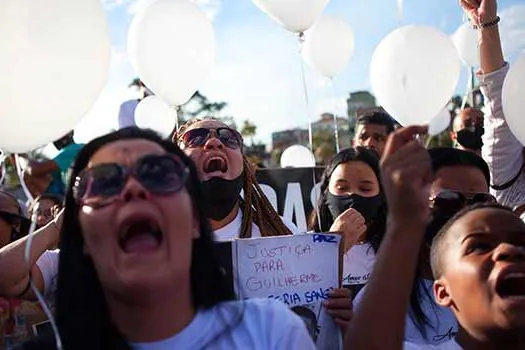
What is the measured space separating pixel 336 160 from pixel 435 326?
1.05 metres

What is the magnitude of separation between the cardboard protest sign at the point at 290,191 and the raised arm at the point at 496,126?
168cm

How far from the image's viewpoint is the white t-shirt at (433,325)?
2.06m

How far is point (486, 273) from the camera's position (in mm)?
1741

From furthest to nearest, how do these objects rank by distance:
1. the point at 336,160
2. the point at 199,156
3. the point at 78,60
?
1. the point at 336,160
2. the point at 199,156
3. the point at 78,60

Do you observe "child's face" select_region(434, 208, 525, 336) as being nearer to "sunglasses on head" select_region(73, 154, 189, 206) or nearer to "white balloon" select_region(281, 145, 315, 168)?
"sunglasses on head" select_region(73, 154, 189, 206)

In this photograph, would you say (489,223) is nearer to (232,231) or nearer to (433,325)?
(433,325)

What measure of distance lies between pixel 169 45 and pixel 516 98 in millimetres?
1753

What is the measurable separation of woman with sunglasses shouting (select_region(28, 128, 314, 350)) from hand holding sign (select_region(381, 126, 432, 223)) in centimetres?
43

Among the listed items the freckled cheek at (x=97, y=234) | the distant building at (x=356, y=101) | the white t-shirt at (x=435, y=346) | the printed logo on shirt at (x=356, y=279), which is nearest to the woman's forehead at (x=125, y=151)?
the freckled cheek at (x=97, y=234)

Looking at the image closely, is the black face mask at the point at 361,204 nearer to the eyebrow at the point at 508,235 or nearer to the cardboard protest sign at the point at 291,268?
the cardboard protest sign at the point at 291,268

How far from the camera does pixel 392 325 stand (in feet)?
4.29

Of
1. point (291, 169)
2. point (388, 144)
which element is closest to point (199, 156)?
point (388, 144)

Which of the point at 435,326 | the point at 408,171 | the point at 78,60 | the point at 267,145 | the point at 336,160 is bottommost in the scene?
the point at 435,326

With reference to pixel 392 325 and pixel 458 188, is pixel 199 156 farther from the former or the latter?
pixel 392 325
